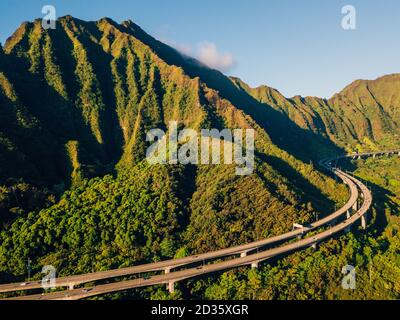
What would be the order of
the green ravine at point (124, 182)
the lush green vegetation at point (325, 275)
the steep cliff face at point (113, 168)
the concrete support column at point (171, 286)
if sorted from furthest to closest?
1. the steep cliff face at point (113, 168)
2. the green ravine at point (124, 182)
3. the lush green vegetation at point (325, 275)
4. the concrete support column at point (171, 286)

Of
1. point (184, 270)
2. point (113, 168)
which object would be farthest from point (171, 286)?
point (113, 168)

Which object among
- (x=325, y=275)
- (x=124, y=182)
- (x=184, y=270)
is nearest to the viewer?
(x=184, y=270)

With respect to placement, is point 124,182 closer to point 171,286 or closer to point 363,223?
point 171,286

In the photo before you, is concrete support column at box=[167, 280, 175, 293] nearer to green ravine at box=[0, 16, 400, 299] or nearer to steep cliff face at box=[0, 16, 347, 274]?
green ravine at box=[0, 16, 400, 299]

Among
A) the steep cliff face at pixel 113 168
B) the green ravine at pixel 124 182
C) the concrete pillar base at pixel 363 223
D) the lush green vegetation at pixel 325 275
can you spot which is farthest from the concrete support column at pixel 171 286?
the concrete pillar base at pixel 363 223

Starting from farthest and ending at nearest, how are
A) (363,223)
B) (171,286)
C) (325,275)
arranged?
1. (363,223)
2. (325,275)
3. (171,286)

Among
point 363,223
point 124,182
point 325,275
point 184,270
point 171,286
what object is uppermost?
point 124,182

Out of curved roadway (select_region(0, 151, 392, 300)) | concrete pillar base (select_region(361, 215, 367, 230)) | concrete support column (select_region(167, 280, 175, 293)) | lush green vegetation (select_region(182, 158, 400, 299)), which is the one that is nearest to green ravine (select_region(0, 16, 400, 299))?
lush green vegetation (select_region(182, 158, 400, 299))

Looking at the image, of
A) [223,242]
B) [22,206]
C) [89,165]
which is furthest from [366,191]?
[22,206]

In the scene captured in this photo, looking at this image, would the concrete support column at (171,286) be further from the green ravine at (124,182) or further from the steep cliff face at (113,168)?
the steep cliff face at (113,168)
